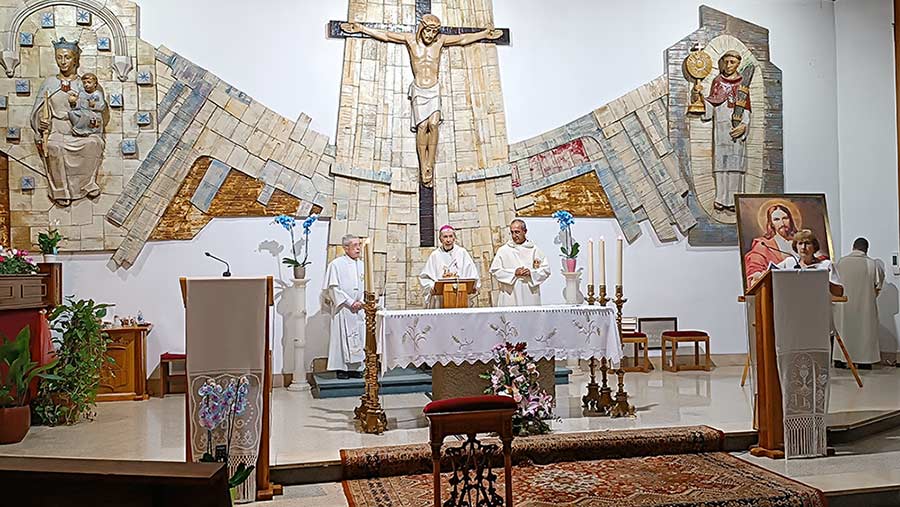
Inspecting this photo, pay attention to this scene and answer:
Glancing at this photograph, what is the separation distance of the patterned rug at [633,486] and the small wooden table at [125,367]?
12.3 feet

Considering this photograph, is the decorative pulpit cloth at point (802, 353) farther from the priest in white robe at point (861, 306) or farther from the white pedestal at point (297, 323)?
the white pedestal at point (297, 323)

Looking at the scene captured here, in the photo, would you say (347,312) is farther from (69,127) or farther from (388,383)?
(69,127)

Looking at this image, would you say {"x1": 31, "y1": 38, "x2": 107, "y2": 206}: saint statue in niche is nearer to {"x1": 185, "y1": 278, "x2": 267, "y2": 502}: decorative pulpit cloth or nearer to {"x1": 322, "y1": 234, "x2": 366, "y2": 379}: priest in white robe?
{"x1": 322, "y1": 234, "x2": 366, "y2": 379}: priest in white robe

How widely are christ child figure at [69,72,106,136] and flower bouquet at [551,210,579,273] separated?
4794 millimetres

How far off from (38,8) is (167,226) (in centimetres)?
246

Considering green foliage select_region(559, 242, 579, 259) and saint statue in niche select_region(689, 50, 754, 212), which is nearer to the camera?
green foliage select_region(559, 242, 579, 259)

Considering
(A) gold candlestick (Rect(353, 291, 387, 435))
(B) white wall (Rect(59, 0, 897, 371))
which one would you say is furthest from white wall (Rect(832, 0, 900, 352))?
(A) gold candlestick (Rect(353, 291, 387, 435))

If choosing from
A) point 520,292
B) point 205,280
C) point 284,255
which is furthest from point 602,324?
point 284,255

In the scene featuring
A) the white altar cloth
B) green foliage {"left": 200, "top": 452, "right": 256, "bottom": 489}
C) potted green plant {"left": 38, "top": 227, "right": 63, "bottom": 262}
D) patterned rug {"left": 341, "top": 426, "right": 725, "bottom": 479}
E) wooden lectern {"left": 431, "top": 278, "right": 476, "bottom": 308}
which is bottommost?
patterned rug {"left": 341, "top": 426, "right": 725, "bottom": 479}

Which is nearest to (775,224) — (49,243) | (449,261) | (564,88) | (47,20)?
(564,88)

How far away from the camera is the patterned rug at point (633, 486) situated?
5.10 m

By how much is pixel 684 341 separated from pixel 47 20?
7321mm

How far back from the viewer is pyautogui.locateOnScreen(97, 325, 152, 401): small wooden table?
28.1 feet

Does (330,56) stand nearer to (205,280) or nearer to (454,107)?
(454,107)
